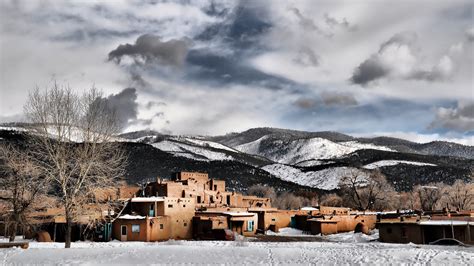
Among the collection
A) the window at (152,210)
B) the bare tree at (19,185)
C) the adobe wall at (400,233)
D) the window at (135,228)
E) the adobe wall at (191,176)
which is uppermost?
the adobe wall at (191,176)

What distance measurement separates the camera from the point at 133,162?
445ft

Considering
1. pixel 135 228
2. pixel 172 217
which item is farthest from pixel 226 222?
pixel 135 228

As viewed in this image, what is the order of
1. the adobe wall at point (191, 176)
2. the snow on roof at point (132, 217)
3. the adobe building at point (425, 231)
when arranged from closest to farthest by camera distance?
the adobe building at point (425, 231) → the snow on roof at point (132, 217) → the adobe wall at point (191, 176)

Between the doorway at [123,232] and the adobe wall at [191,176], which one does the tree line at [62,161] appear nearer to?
the doorway at [123,232]

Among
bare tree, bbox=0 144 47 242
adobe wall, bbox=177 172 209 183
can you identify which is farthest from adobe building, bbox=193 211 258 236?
bare tree, bbox=0 144 47 242

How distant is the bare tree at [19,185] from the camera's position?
34.6m

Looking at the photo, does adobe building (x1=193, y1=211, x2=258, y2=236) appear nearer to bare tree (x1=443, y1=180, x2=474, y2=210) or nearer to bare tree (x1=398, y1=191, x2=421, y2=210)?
bare tree (x1=443, y1=180, x2=474, y2=210)

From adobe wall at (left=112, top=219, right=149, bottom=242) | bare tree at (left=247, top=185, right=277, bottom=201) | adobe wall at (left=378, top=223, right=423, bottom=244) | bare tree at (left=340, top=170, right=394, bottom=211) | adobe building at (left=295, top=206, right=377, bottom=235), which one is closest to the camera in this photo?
adobe wall at (left=378, top=223, right=423, bottom=244)

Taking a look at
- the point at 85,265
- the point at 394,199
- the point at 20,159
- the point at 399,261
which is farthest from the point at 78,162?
the point at 394,199

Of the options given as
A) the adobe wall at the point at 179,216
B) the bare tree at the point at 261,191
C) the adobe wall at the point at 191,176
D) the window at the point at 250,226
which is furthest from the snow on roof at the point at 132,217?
the bare tree at the point at 261,191

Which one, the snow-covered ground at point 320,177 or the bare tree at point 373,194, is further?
the snow-covered ground at point 320,177

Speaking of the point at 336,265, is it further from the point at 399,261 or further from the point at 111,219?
the point at 111,219

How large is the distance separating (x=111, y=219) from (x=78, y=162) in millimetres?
16534

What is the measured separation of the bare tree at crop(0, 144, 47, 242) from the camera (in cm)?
3456
